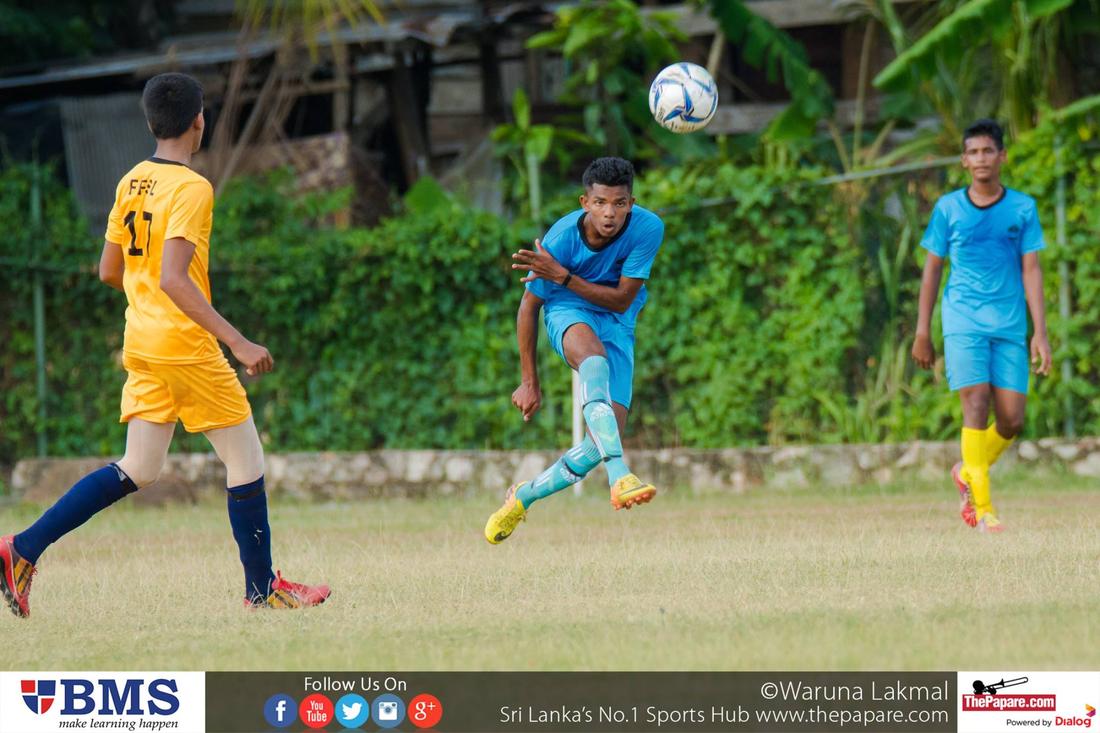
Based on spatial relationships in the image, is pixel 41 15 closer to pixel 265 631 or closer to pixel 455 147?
pixel 455 147

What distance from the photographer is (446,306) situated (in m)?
13.8

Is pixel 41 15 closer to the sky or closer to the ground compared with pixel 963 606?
closer to the sky

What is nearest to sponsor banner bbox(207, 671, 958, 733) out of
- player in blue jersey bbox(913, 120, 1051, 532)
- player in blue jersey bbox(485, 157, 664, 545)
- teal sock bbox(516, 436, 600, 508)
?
player in blue jersey bbox(485, 157, 664, 545)

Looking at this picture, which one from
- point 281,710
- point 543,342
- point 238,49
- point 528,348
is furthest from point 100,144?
point 281,710

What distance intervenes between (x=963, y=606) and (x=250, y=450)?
293 cm

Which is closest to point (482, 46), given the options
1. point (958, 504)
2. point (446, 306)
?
point (446, 306)

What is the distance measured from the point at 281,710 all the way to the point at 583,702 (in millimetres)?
897

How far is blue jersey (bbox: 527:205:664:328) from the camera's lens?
25.5 ft

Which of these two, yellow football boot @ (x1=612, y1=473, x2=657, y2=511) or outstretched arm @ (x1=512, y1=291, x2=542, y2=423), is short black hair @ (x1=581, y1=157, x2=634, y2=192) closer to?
outstretched arm @ (x1=512, y1=291, x2=542, y2=423)

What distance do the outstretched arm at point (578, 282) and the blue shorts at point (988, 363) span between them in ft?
7.45

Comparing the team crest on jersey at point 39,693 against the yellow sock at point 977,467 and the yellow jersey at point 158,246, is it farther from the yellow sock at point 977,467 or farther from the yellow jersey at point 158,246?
the yellow sock at point 977,467

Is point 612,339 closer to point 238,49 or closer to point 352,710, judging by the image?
point 352,710

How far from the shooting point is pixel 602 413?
24.6 feet

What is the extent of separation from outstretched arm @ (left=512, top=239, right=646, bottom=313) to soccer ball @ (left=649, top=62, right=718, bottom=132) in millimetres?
1669
